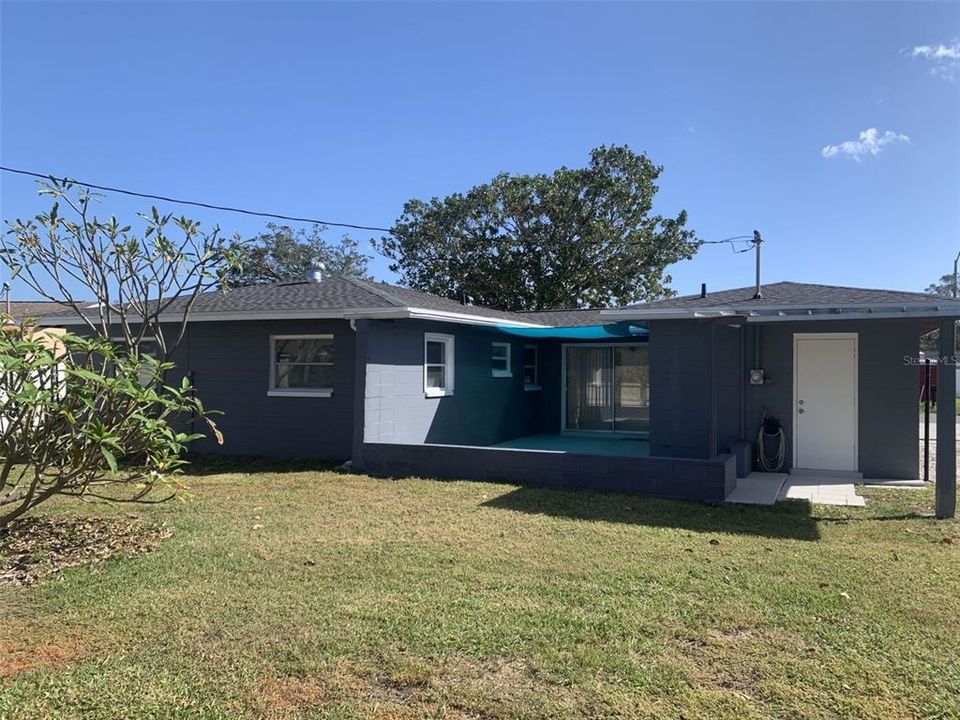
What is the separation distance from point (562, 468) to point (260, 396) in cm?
611

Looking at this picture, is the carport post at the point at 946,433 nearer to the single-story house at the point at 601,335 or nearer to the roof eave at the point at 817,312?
the single-story house at the point at 601,335

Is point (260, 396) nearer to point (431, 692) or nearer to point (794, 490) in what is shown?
point (794, 490)

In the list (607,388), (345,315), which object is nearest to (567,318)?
(607,388)

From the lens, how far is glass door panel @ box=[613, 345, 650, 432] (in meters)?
15.1

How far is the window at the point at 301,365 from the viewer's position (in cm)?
1177

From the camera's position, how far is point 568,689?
10.7ft

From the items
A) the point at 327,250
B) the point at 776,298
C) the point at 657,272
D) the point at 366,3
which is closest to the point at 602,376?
the point at 776,298

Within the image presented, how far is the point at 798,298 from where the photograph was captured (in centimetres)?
1048

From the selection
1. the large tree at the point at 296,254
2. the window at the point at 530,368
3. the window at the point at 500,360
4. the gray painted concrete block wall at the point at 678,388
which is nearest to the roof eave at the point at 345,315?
the window at the point at 500,360

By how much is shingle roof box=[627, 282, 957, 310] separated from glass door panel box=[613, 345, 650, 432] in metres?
2.46

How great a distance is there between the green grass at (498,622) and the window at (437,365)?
513cm

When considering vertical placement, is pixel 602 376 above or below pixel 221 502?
above

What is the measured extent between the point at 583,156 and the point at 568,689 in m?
27.4

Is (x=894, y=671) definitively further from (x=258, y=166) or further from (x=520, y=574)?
(x=258, y=166)
